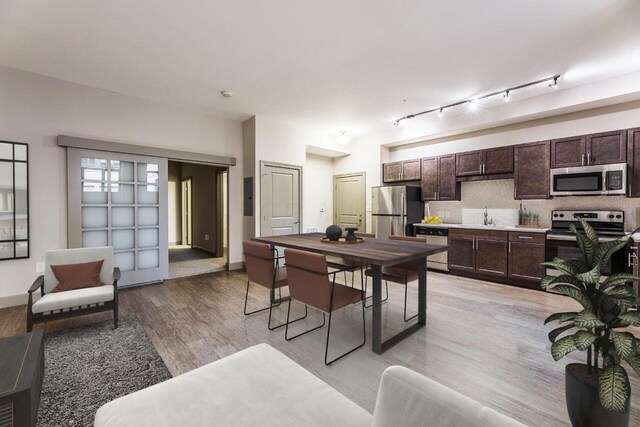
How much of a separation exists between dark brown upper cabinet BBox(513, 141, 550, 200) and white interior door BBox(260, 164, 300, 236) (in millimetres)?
3806

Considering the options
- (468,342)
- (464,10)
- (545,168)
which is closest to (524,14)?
(464,10)

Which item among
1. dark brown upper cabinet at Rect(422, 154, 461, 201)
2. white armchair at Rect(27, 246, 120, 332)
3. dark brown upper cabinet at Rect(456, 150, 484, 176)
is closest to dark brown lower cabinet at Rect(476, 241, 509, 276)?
dark brown upper cabinet at Rect(422, 154, 461, 201)

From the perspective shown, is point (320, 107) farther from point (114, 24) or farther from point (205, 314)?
point (205, 314)

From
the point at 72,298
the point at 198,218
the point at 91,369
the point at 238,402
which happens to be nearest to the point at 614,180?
the point at 238,402

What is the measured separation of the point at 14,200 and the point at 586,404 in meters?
5.42

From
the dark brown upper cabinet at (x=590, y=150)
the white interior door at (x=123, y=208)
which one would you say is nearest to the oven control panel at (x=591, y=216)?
the dark brown upper cabinet at (x=590, y=150)

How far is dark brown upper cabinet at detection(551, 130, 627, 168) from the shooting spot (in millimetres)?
3709

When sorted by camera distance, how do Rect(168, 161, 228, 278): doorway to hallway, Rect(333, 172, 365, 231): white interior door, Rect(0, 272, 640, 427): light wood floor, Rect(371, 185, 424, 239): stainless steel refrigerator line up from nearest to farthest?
Rect(0, 272, 640, 427): light wood floor → Rect(371, 185, 424, 239): stainless steel refrigerator → Rect(168, 161, 228, 278): doorway to hallway → Rect(333, 172, 365, 231): white interior door

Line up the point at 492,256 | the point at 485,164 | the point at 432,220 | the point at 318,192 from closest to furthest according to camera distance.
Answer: the point at 492,256 → the point at 485,164 → the point at 432,220 → the point at 318,192

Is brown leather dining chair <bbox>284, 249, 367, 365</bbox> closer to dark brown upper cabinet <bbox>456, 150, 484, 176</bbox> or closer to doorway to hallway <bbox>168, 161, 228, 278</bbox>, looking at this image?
doorway to hallway <bbox>168, 161, 228, 278</bbox>

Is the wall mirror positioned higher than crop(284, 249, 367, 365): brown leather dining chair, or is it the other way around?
the wall mirror

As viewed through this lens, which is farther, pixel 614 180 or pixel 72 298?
pixel 614 180

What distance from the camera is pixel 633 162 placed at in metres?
3.62

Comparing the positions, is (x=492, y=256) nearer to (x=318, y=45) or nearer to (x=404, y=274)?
(x=404, y=274)
